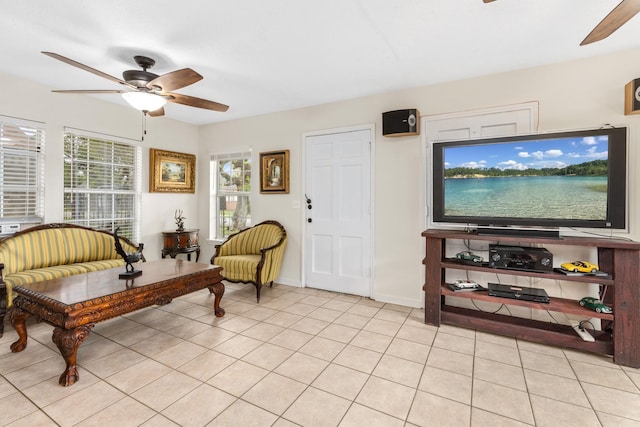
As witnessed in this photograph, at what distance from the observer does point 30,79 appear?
3250 millimetres

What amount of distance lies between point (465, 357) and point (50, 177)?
15.3ft

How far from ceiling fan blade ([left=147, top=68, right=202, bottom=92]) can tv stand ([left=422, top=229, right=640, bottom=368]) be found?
2.45m

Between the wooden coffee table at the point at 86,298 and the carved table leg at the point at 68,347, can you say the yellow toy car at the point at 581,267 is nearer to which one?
the wooden coffee table at the point at 86,298

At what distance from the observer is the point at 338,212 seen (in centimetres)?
396

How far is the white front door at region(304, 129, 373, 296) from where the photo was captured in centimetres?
378

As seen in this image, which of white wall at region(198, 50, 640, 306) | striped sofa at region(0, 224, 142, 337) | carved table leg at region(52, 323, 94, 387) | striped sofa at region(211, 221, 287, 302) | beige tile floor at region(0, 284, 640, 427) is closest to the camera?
beige tile floor at region(0, 284, 640, 427)

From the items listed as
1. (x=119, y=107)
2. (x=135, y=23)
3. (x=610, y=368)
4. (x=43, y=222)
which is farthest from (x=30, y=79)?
(x=610, y=368)

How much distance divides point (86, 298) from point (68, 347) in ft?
1.02

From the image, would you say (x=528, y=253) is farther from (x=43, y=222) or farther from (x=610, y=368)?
(x=43, y=222)

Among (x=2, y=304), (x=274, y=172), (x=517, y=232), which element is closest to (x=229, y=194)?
(x=274, y=172)

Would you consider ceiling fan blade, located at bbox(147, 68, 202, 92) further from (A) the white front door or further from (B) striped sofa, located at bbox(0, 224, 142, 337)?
(B) striped sofa, located at bbox(0, 224, 142, 337)

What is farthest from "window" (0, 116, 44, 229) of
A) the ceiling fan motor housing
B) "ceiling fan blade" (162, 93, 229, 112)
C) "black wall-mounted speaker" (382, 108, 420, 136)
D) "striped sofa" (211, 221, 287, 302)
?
"black wall-mounted speaker" (382, 108, 420, 136)

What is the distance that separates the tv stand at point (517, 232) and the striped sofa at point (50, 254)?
394 centimetres

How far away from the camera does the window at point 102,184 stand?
3727mm
